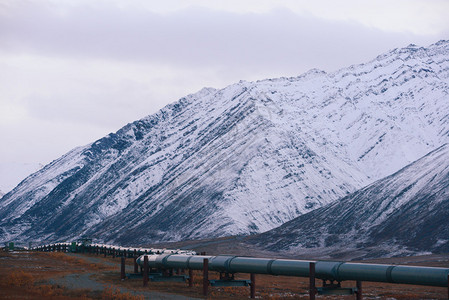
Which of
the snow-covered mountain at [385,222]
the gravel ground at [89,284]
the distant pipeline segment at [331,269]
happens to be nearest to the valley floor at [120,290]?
the gravel ground at [89,284]

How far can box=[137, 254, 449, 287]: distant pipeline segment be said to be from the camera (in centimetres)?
3500

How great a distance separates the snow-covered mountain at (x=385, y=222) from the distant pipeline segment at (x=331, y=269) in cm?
10478

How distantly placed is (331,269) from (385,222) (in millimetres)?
137121

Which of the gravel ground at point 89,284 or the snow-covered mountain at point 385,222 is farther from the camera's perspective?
the snow-covered mountain at point 385,222

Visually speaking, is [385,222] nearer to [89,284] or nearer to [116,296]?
[89,284]

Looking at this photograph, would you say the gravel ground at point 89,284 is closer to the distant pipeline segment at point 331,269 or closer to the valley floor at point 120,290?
the valley floor at point 120,290

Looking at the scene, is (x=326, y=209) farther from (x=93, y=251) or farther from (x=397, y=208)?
(x=93, y=251)

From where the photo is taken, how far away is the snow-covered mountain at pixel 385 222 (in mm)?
153500

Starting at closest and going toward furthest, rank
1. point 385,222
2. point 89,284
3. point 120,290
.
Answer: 1. point 120,290
2. point 89,284
3. point 385,222

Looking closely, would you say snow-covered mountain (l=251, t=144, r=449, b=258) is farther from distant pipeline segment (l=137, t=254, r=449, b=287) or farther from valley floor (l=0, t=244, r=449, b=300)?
distant pipeline segment (l=137, t=254, r=449, b=287)

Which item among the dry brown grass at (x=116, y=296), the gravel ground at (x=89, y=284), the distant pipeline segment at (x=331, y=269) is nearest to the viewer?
the distant pipeline segment at (x=331, y=269)

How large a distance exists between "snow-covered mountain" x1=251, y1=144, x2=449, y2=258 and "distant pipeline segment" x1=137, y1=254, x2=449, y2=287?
105 m

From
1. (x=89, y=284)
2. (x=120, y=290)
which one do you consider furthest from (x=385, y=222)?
(x=120, y=290)

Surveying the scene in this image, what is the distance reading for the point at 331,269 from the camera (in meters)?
39.6
